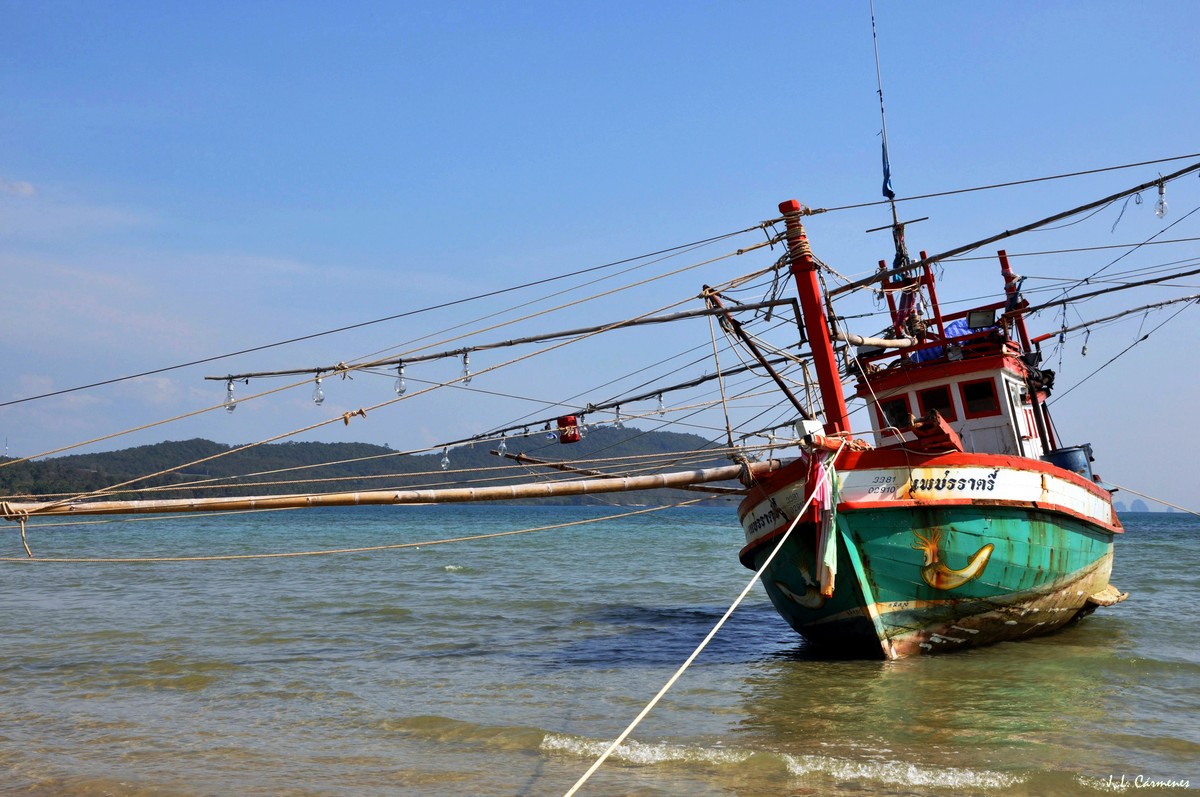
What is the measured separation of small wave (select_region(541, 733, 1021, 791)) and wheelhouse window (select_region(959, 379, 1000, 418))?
902 cm

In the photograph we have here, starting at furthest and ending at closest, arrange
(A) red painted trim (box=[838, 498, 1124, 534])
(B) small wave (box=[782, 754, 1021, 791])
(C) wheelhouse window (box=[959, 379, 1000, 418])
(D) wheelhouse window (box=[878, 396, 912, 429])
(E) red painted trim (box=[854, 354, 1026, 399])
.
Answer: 1. (D) wheelhouse window (box=[878, 396, 912, 429])
2. (C) wheelhouse window (box=[959, 379, 1000, 418])
3. (E) red painted trim (box=[854, 354, 1026, 399])
4. (A) red painted trim (box=[838, 498, 1124, 534])
5. (B) small wave (box=[782, 754, 1021, 791])

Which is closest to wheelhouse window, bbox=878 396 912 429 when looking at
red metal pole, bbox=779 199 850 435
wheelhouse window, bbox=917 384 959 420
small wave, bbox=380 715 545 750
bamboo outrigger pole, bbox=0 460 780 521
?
wheelhouse window, bbox=917 384 959 420

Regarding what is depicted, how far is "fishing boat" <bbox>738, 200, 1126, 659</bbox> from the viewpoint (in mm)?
12180

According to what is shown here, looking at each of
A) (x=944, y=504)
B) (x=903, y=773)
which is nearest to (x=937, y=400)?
(x=944, y=504)

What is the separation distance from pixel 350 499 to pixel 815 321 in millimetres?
7030

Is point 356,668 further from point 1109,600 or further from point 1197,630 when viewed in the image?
point 1197,630

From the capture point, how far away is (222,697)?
1167 centimetres

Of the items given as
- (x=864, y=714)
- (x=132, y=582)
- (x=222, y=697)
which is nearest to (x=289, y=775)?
(x=222, y=697)

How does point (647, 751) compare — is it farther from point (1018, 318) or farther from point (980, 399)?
point (1018, 318)

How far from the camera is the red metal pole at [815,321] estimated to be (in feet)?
42.1

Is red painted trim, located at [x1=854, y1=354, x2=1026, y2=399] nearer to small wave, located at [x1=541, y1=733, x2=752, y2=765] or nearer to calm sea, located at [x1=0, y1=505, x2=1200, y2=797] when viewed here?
calm sea, located at [x1=0, y1=505, x2=1200, y2=797]

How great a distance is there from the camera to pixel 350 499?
9320mm

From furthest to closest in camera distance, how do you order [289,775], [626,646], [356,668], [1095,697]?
[626,646]
[356,668]
[1095,697]
[289,775]

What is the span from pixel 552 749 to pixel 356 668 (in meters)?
5.21
